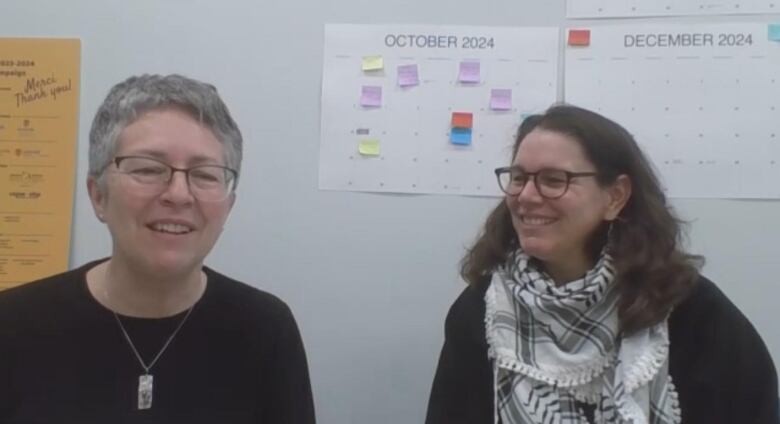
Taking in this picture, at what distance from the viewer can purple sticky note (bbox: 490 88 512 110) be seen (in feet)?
5.13

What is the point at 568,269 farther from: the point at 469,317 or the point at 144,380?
the point at 144,380

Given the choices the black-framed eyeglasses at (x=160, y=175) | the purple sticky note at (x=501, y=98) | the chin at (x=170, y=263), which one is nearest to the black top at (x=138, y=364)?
the chin at (x=170, y=263)

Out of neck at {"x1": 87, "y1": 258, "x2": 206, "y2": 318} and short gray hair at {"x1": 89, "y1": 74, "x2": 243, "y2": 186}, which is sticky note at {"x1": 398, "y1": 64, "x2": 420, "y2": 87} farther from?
neck at {"x1": 87, "y1": 258, "x2": 206, "y2": 318}

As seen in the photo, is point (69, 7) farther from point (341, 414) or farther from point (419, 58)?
point (341, 414)

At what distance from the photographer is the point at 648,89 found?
60.5 inches

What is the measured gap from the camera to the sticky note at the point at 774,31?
1.51 metres

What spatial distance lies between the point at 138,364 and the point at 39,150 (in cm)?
72

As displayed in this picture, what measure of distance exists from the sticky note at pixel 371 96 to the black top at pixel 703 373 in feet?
1.75

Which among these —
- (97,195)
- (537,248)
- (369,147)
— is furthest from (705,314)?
(97,195)

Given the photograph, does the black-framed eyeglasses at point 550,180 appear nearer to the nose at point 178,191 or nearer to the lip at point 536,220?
the lip at point 536,220

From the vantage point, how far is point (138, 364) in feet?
3.85

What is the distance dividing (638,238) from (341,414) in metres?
0.75

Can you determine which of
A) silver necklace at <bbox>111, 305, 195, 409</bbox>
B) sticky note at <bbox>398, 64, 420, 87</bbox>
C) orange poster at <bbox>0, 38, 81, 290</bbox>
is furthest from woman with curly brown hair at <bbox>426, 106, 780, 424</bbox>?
orange poster at <bbox>0, 38, 81, 290</bbox>

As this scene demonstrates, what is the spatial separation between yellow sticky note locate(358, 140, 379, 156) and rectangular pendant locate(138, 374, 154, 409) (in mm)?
666
